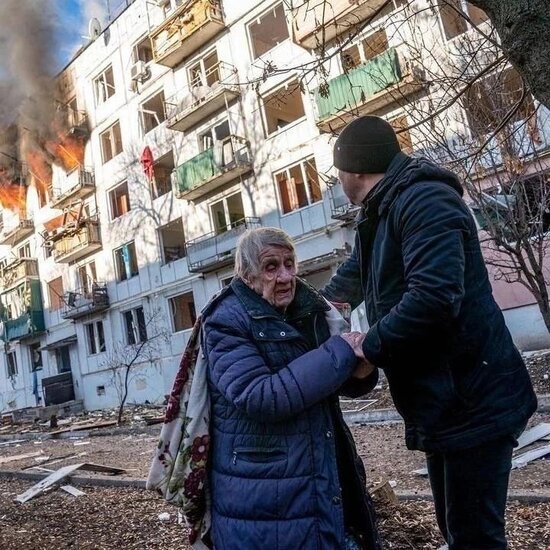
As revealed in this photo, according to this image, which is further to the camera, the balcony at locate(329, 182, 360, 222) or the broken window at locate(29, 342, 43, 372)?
the broken window at locate(29, 342, 43, 372)

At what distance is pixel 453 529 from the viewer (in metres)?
1.66

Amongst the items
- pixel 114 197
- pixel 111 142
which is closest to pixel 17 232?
pixel 114 197

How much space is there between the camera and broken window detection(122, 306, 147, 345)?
22.0 metres

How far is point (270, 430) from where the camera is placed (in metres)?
1.63

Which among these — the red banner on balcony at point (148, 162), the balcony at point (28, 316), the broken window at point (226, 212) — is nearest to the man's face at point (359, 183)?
the broken window at point (226, 212)

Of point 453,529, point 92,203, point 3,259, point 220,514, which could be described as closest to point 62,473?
point 220,514

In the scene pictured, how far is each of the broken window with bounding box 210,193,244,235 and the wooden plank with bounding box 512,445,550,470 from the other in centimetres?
1491

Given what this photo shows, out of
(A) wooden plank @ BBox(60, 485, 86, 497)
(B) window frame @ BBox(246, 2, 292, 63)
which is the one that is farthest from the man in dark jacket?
(B) window frame @ BBox(246, 2, 292, 63)

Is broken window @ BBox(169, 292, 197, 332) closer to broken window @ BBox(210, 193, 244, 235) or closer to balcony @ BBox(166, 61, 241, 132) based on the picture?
broken window @ BBox(210, 193, 244, 235)

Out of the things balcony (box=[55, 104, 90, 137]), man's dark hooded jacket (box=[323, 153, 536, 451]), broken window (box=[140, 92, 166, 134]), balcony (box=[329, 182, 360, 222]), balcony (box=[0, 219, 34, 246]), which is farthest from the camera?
balcony (box=[0, 219, 34, 246])

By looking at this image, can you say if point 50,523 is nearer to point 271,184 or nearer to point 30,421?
point 271,184

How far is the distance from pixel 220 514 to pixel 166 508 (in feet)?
10.3

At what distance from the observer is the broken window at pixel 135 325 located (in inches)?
865

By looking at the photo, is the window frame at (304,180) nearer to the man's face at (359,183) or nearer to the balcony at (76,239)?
the balcony at (76,239)
